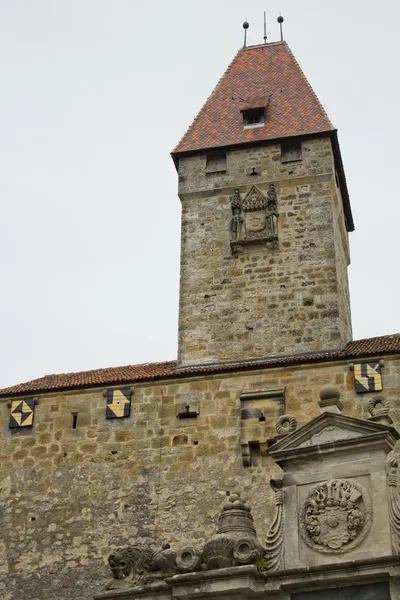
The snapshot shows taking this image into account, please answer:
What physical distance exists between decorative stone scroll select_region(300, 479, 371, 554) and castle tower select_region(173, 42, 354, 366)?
9925 millimetres

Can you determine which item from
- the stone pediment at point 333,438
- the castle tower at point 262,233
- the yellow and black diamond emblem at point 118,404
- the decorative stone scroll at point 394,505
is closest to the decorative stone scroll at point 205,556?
the stone pediment at point 333,438

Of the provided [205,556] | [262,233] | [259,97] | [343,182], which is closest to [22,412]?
[262,233]

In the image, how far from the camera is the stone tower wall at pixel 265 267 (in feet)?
71.5

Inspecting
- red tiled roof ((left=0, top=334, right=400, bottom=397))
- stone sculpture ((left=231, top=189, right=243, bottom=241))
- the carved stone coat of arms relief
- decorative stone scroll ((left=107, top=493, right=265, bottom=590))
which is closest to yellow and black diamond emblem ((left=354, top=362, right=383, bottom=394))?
red tiled roof ((left=0, top=334, right=400, bottom=397))

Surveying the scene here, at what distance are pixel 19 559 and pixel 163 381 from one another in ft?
13.0

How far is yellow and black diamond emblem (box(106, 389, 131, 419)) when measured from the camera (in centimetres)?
1975

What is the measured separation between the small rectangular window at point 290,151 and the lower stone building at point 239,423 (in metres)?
0.07

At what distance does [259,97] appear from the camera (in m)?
25.7

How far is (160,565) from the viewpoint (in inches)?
466

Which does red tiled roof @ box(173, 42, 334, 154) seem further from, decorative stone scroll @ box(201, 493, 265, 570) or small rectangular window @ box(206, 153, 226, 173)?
decorative stone scroll @ box(201, 493, 265, 570)

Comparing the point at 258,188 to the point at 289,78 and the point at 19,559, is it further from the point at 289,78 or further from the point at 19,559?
the point at 19,559

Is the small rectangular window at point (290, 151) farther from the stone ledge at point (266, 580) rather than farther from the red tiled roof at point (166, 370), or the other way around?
the stone ledge at point (266, 580)

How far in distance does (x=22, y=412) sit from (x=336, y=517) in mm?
9923

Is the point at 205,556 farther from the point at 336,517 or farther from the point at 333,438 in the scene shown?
the point at 333,438
